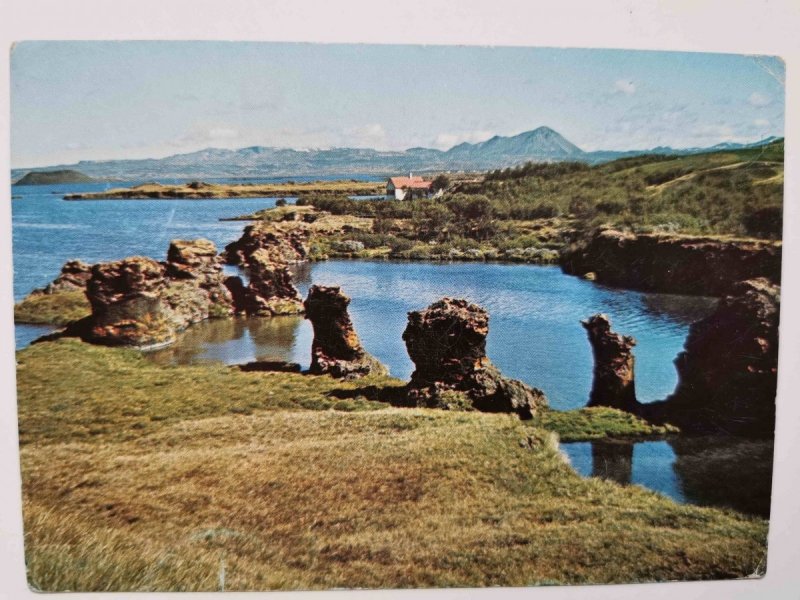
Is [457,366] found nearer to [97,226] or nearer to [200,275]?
[200,275]

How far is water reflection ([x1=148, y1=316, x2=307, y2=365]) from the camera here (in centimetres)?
562

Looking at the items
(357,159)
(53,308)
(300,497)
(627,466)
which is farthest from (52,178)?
(627,466)

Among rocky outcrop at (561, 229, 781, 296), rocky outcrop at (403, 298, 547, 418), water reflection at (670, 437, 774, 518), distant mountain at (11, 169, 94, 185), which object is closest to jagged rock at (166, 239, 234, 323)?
distant mountain at (11, 169, 94, 185)

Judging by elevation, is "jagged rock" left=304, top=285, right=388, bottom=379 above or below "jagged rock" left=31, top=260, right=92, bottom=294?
below

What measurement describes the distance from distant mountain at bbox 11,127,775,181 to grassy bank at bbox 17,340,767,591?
5.11ft

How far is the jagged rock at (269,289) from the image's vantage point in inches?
228

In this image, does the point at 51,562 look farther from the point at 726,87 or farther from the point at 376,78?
the point at 726,87

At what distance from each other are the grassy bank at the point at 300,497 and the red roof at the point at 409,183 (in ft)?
6.19

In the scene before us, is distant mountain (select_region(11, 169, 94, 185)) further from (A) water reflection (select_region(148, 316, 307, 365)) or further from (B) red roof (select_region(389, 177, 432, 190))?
(B) red roof (select_region(389, 177, 432, 190))

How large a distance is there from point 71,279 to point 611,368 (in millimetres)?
4522

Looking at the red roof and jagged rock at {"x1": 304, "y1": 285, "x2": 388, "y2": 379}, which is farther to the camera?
the red roof

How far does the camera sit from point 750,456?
18.5 feet

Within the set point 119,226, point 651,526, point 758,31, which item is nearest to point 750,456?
point 651,526

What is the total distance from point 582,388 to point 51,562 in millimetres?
4486
